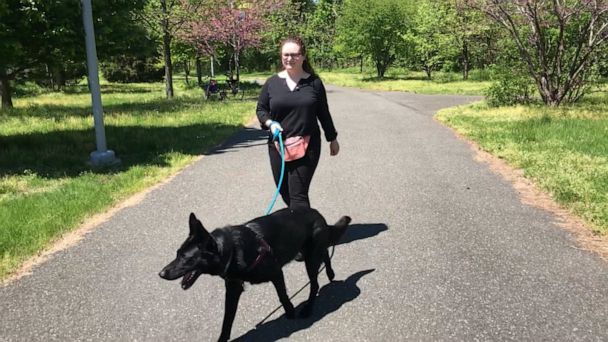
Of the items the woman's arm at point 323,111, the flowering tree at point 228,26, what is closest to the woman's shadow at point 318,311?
the woman's arm at point 323,111

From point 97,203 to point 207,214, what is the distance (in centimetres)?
159

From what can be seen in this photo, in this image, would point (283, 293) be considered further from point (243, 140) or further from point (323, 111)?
point (243, 140)

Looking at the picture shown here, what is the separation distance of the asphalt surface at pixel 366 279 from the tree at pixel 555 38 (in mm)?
10292

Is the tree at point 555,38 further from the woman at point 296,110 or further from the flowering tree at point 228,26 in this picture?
the flowering tree at point 228,26

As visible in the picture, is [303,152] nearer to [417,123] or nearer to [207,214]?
[207,214]

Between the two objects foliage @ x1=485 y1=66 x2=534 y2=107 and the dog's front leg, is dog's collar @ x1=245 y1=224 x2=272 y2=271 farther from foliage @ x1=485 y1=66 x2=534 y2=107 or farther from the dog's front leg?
foliage @ x1=485 y1=66 x2=534 y2=107

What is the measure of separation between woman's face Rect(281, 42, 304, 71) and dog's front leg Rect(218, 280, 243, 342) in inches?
74.0

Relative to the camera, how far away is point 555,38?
17.1m

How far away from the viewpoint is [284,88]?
13.5ft

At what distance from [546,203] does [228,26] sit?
2488 cm

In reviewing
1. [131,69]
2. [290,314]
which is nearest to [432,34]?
[131,69]

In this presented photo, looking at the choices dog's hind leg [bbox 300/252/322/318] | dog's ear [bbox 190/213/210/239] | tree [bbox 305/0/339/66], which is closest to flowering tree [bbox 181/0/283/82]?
dog's hind leg [bbox 300/252/322/318]

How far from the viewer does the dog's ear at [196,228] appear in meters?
2.58

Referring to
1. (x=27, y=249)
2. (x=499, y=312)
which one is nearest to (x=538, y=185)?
(x=499, y=312)
